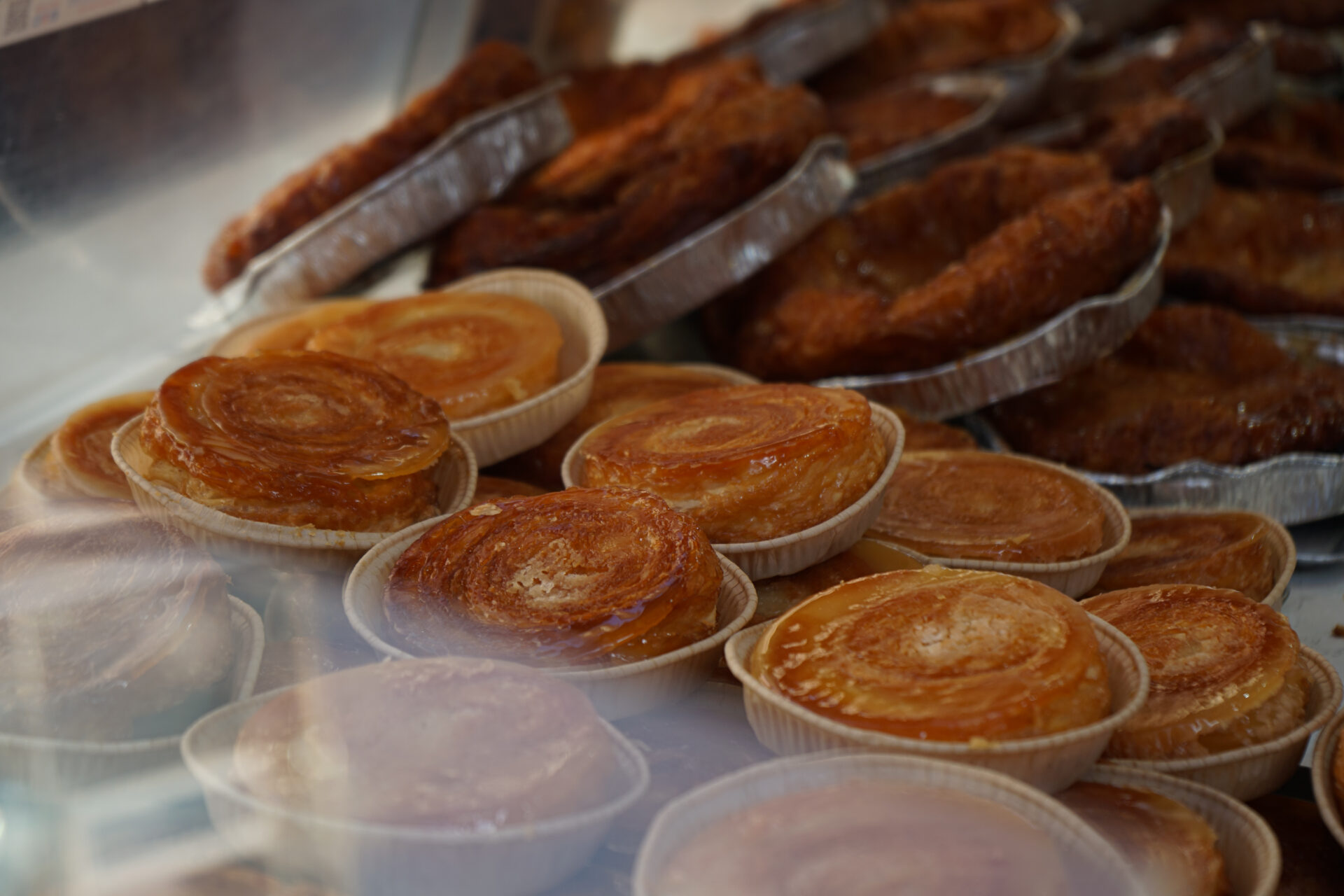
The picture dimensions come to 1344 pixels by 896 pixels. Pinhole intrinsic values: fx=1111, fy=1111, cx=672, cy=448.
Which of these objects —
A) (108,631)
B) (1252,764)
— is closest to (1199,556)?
(1252,764)

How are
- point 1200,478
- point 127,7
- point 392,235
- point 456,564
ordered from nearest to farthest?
point 456,564
point 1200,478
point 127,7
point 392,235

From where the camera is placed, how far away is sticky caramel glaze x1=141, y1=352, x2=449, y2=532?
1552 mm

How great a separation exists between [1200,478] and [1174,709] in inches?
37.5

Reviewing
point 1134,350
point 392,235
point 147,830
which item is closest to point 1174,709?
point 147,830

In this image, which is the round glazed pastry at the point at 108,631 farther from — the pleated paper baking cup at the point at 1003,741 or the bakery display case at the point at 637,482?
the pleated paper baking cup at the point at 1003,741

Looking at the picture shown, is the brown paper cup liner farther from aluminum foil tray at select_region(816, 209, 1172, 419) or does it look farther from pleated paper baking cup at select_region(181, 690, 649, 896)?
aluminum foil tray at select_region(816, 209, 1172, 419)

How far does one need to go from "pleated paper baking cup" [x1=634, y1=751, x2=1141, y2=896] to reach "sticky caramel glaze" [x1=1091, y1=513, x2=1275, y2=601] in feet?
2.61

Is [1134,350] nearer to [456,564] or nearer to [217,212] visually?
[456,564]

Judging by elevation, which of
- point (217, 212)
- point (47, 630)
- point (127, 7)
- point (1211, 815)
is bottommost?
point (1211, 815)

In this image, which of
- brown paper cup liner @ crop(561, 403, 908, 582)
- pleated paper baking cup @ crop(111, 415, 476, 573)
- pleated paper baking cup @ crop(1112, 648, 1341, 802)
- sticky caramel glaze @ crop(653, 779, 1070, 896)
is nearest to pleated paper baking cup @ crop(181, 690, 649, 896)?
sticky caramel glaze @ crop(653, 779, 1070, 896)

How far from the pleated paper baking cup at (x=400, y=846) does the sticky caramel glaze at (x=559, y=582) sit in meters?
0.25

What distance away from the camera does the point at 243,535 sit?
151cm

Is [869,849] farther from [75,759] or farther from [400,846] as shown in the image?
[75,759]

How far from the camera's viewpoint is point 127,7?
7.73ft
